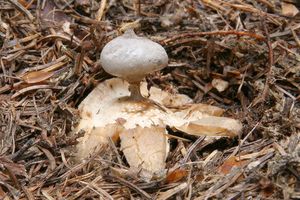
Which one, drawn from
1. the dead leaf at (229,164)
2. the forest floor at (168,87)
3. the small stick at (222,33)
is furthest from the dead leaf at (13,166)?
the small stick at (222,33)

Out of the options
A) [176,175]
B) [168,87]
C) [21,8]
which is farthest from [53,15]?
[176,175]

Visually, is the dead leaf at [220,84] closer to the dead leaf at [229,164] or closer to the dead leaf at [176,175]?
the dead leaf at [229,164]

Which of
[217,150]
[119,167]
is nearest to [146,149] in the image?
[119,167]

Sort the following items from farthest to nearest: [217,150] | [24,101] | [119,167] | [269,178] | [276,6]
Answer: [276,6]
[24,101]
[217,150]
[119,167]
[269,178]

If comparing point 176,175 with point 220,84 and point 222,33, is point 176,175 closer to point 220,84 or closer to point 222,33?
point 220,84

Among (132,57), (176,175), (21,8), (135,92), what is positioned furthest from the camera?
(21,8)

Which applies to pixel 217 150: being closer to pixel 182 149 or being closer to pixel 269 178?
pixel 182 149

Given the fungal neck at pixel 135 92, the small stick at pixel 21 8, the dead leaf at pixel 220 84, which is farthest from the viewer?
the small stick at pixel 21 8
